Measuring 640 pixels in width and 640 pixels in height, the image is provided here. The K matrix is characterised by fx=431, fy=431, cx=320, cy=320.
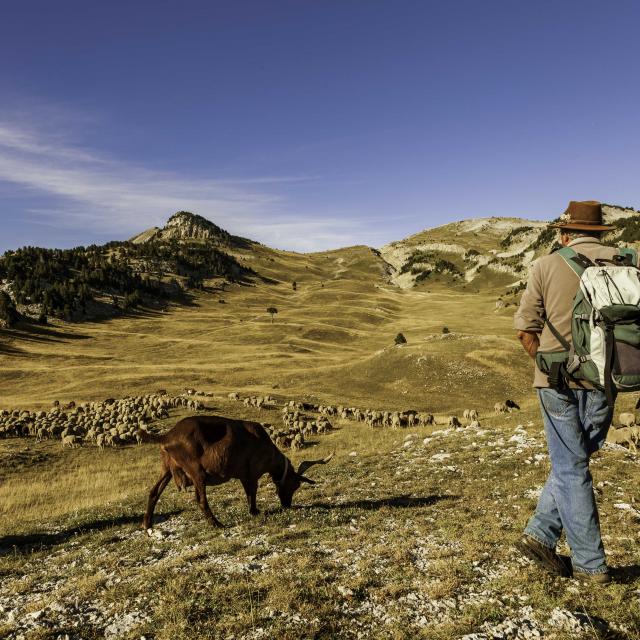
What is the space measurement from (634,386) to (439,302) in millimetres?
155294

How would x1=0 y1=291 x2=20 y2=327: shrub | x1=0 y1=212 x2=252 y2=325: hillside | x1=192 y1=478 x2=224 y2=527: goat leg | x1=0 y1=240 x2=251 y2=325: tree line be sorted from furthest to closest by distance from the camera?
x1=0 y1=240 x2=251 y2=325: tree line < x1=0 y1=212 x2=252 y2=325: hillside < x1=0 y1=291 x2=20 y2=327: shrub < x1=192 y1=478 x2=224 y2=527: goat leg

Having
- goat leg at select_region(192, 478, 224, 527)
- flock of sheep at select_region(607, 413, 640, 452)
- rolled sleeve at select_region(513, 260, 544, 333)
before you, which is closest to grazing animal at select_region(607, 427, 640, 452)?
flock of sheep at select_region(607, 413, 640, 452)

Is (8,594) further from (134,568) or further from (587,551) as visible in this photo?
(587,551)

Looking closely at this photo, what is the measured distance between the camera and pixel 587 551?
5566 mm

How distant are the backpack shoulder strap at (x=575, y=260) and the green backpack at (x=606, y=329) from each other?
0.04ft

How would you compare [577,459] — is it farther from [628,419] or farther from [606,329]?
[628,419]

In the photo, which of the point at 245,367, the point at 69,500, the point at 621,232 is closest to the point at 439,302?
the point at 621,232

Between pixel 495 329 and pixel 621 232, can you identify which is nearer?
pixel 495 329

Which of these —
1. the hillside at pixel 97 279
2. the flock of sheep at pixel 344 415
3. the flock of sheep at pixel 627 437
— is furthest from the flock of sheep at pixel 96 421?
the hillside at pixel 97 279

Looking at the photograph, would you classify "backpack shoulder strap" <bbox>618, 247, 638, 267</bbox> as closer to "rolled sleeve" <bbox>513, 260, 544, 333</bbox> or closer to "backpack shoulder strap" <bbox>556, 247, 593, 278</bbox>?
"backpack shoulder strap" <bbox>556, 247, 593, 278</bbox>

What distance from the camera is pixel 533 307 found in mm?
5613

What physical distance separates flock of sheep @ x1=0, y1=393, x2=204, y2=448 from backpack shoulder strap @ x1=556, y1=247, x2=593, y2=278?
2459 cm

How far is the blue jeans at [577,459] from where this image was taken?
17.8 feet

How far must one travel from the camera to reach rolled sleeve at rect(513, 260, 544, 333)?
18.2 ft
